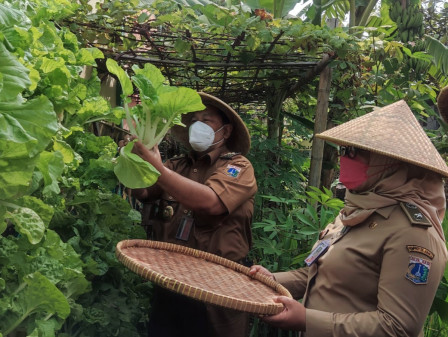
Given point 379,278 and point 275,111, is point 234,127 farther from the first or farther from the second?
point 275,111

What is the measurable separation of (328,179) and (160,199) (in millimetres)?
2722

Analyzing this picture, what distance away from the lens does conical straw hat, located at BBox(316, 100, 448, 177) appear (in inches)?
71.9

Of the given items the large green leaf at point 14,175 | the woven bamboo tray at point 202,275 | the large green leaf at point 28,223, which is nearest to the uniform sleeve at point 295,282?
the woven bamboo tray at point 202,275

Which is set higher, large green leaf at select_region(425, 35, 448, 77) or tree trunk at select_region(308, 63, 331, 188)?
large green leaf at select_region(425, 35, 448, 77)

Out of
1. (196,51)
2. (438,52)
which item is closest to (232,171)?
(196,51)

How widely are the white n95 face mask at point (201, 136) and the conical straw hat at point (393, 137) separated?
73 cm

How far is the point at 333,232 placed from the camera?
7.00 feet

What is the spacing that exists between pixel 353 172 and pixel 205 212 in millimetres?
720

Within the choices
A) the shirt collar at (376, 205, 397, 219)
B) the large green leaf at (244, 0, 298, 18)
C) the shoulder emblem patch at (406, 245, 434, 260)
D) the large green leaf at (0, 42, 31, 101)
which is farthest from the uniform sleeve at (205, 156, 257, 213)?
the large green leaf at (244, 0, 298, 18)

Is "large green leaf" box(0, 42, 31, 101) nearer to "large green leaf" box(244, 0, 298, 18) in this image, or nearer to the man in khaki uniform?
the man in khaki uniform

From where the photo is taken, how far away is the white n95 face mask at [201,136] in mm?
2594

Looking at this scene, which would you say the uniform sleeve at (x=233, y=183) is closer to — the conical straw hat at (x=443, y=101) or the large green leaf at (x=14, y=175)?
the conical straw hat at (x=443, y=101)

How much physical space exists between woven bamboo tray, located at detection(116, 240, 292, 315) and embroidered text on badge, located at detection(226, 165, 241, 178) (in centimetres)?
44

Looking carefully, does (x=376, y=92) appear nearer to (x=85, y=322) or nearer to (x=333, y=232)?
(x=333, y=232)
